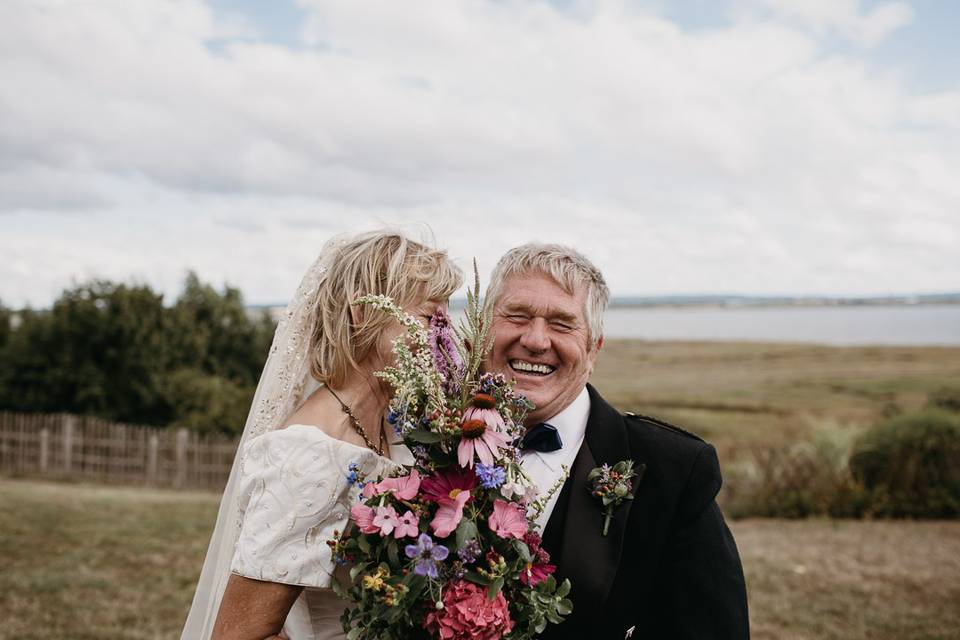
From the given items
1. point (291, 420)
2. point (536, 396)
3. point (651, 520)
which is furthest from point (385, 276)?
point (651, 520)

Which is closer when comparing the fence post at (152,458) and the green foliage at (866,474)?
the green foliage at (866,474)

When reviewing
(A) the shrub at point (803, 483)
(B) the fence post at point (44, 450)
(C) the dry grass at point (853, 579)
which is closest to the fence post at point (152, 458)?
(B) the fence post at point (44, 450)

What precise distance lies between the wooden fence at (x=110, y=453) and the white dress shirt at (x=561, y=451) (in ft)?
64.6

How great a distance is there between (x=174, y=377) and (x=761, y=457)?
21.6 meters

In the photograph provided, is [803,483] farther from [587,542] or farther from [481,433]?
[481,433]

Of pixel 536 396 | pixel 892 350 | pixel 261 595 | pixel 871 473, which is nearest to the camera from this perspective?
pixel 261 595

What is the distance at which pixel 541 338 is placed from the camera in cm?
328

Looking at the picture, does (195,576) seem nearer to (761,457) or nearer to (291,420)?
(291,420)

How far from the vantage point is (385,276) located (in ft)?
9.86

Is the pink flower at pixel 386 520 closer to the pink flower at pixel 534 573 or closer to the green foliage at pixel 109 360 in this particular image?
the pink flower at pixel 534 573

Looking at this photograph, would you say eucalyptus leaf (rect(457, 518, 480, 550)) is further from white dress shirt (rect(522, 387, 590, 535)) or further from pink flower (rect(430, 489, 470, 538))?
white dress shirt (rect(522, 387, 590, 535))

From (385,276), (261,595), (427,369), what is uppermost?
(385,276)

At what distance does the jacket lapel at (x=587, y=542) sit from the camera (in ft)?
9.64

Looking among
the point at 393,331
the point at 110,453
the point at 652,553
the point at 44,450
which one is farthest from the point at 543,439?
the point at 44,450
